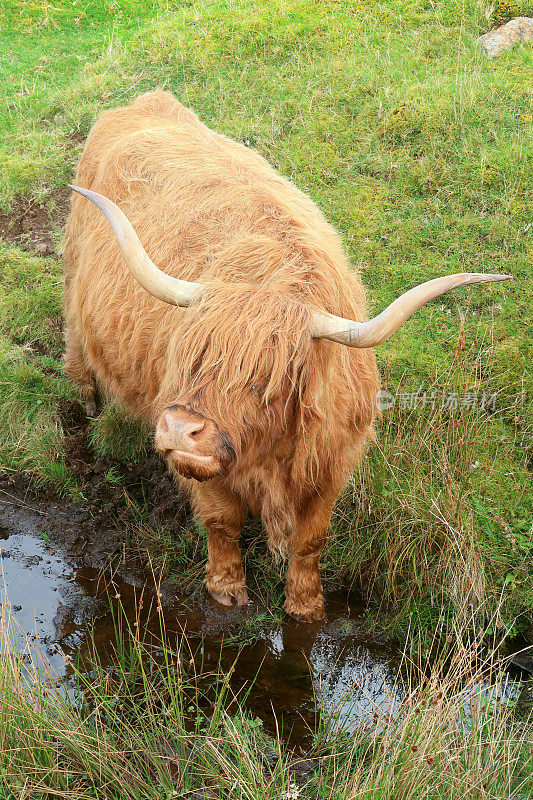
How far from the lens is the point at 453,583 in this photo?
3514mm

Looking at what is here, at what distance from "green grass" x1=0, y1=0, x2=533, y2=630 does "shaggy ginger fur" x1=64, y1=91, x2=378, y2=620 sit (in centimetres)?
54

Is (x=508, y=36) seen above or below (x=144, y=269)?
above

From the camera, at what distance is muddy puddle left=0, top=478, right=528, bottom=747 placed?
129 inches

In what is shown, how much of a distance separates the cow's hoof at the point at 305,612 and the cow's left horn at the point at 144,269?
1.76 m

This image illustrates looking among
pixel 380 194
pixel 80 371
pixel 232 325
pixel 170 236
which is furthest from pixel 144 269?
pixel 380 194

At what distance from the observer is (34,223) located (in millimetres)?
6348

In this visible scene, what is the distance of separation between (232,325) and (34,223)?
14.4 feet

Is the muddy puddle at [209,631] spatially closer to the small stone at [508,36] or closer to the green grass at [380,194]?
the green grass at [380,194]

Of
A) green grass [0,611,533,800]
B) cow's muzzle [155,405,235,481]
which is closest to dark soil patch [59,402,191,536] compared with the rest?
green grass [0,611,533,800]

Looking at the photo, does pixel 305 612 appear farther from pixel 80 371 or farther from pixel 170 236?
pixel 80 371

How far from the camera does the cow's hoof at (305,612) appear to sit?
3.69 m

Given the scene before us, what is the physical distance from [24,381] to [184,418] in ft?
9.18

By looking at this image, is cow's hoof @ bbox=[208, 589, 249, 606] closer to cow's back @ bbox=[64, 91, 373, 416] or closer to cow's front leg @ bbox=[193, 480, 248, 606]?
cow's front leg @ bbox=[193, 480, 248, 606]

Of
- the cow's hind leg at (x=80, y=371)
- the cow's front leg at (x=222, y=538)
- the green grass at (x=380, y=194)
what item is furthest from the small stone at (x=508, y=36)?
the cow's front leg at (x=222, y=538)
